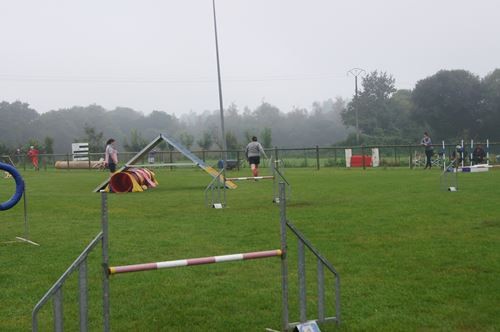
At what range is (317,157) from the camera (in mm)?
35969

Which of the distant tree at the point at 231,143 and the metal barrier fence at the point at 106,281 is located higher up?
the distant tree at the point at 231,143

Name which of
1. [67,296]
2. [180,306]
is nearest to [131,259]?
[67,296]

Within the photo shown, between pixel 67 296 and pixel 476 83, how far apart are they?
6591 cm

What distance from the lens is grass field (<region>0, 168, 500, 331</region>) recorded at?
17.4 feet

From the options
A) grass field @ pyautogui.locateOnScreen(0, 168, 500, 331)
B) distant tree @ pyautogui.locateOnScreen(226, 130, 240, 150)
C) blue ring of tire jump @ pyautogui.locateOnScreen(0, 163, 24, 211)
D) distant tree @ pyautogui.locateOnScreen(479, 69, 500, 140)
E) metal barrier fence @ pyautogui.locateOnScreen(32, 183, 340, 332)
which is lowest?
grass field @ pyautogui.locateOnScreen(0, 168, 500, 331)

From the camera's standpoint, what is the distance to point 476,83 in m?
65.6

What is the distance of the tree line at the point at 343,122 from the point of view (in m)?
62.7

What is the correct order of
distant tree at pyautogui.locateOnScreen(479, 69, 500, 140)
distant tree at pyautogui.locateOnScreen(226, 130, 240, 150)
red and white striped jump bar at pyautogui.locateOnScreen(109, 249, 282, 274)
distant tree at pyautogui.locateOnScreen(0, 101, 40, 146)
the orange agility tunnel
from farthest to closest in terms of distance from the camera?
1. distant tree at pyautogui.locateOnScreen(0, 101, 40, 146)
2. distant tree at pyautogui.locateOnScreen(479, 69, 500, 140)
3. distant tree at pyautogui.locateOnScreen(226, 130, 240, 150)
4. the orange agility tunnel
5. red and white striped jump bar at pyautogui.locateOnScreen(109, 249, 282, 274)

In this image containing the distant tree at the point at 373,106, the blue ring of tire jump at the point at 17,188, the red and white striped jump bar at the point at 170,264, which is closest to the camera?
the red and white striped jump bar at the point at 170,264

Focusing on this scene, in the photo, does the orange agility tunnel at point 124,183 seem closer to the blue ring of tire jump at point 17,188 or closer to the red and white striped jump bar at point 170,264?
the blue ring of tire jump at point 17,188

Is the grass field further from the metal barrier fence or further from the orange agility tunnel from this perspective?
the orange agility tunnel

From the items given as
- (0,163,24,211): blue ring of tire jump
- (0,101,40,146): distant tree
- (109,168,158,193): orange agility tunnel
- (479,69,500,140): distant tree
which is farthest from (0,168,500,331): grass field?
(0,101,40,146): distant tree

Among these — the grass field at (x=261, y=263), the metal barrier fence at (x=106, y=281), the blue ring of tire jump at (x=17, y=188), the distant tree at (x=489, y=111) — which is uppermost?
the distant tree at (x=489, y=111)

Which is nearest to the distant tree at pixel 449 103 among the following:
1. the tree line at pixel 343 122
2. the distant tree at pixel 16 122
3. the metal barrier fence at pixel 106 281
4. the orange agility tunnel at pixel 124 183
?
the tree line at pixel 343 122
